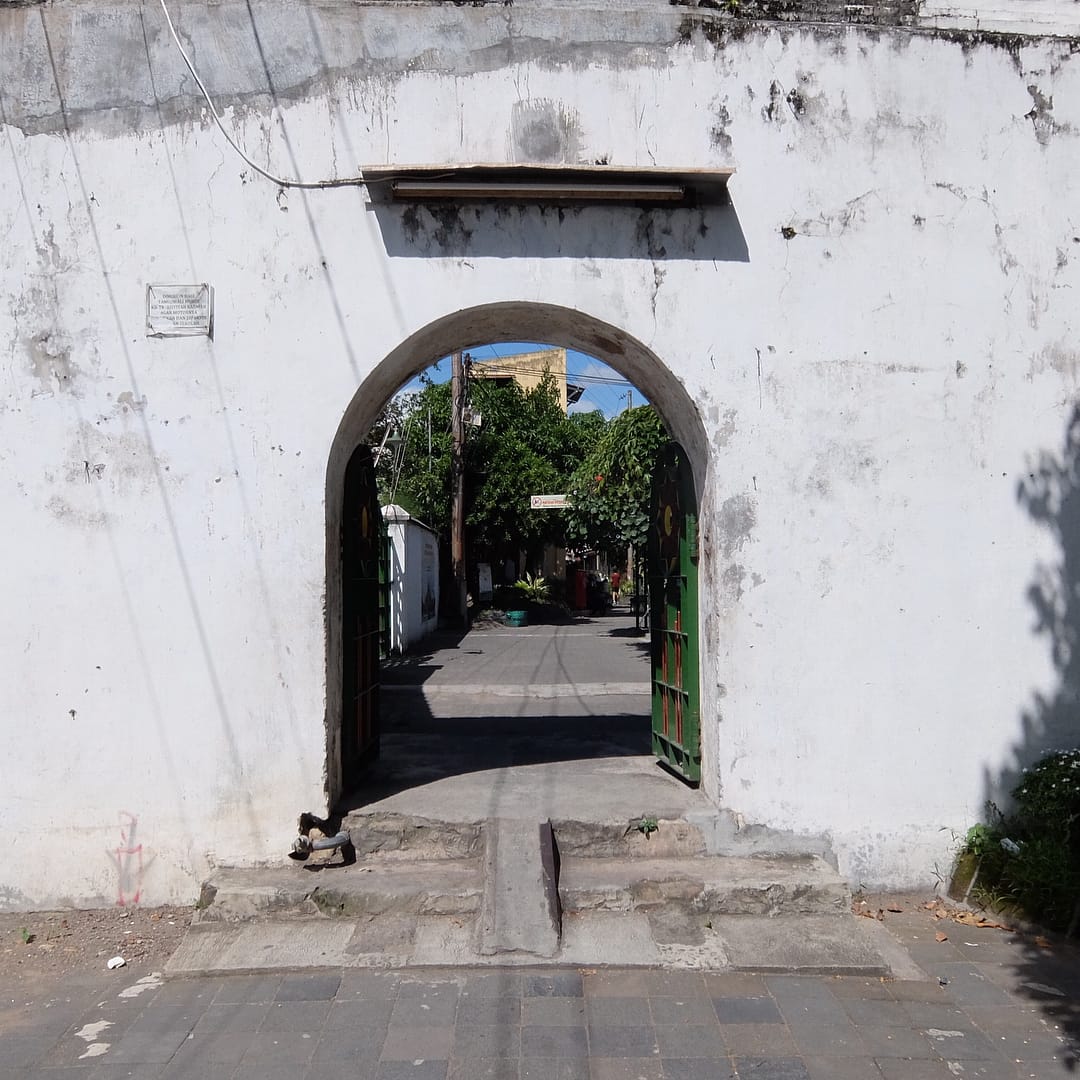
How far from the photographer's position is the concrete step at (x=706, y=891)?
4242mm

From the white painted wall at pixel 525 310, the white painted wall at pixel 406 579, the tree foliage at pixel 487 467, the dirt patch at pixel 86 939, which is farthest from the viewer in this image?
the tree foliage at pixel 487 467

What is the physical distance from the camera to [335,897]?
13.9ft

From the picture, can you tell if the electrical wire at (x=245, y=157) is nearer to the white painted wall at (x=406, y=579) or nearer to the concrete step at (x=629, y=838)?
the concrete step at (x=629, y=838)

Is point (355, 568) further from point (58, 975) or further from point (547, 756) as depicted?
point (58, 975)

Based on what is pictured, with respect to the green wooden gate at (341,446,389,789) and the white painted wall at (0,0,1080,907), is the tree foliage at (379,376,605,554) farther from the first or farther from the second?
the white painted wall at (0,0,1080,907)

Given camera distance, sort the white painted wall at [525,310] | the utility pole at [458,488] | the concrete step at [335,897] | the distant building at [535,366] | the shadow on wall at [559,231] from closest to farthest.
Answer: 1. the concrete step at [335,897]
2. the white painted wall at [525,310]
3. the shadow on wall at [559,231]
4. the utility pole at [458,488]
5. the distant building at [535,366]

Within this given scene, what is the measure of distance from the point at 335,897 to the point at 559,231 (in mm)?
3518

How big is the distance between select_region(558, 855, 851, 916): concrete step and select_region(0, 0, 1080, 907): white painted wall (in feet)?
1.32

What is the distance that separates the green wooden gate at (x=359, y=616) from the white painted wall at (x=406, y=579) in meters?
9.09

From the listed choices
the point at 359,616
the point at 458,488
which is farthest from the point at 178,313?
the point at 458,488

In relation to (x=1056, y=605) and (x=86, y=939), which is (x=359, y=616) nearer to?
(x=86, y=939)

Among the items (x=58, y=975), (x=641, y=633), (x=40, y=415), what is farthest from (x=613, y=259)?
(x=641, y=633)

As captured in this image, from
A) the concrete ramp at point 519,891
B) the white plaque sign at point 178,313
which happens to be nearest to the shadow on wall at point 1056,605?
the concrete ramp at point 519,891

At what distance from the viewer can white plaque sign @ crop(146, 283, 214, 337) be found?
4590 millimetres
